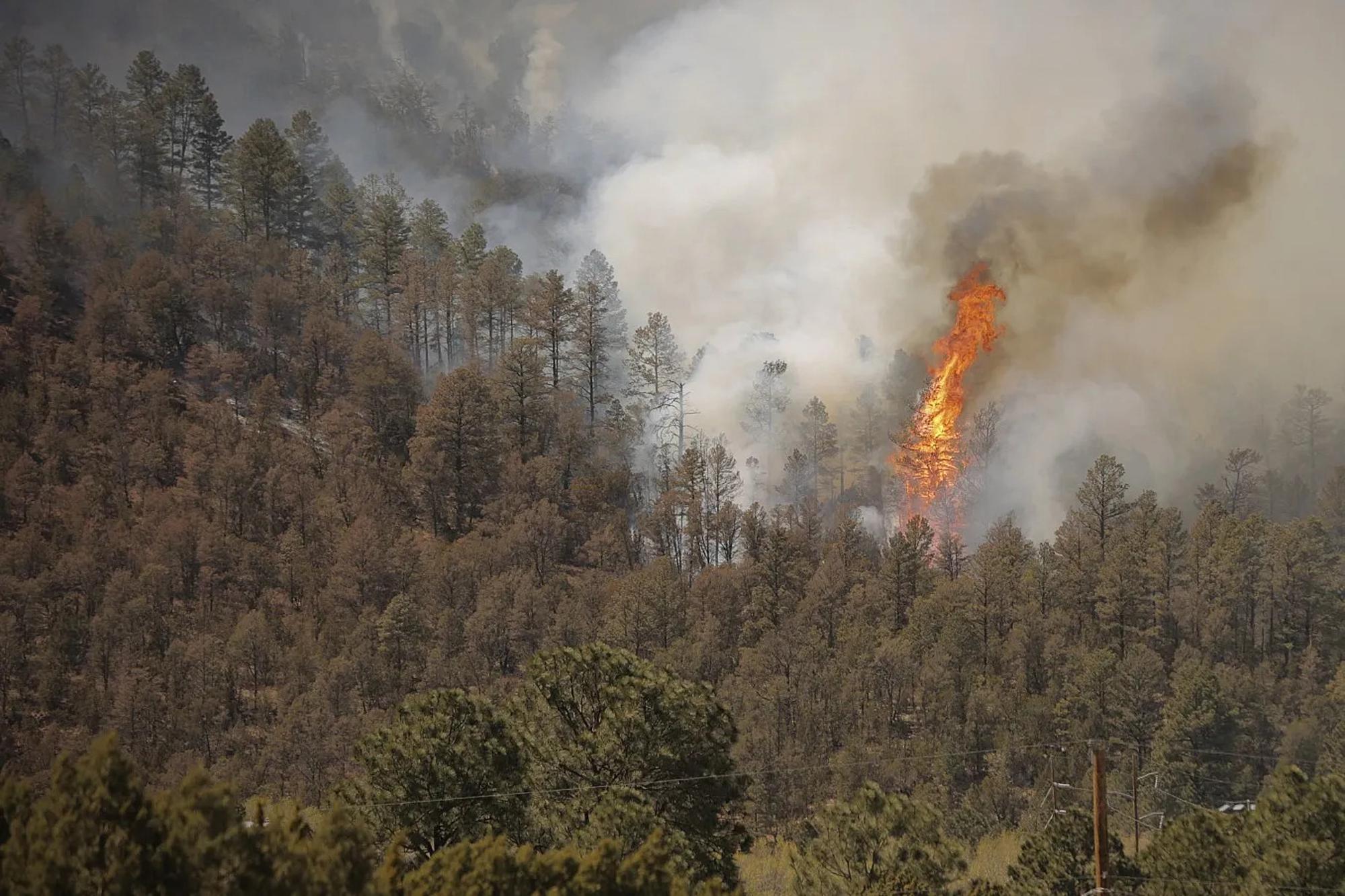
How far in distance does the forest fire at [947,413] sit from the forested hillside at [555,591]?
2.30 metres

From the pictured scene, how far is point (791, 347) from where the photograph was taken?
10831 cm

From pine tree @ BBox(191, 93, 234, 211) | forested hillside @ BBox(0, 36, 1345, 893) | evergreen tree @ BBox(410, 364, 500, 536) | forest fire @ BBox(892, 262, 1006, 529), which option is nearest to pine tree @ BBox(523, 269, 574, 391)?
forested hillside @ BBox(0, 36, 1345, 893)

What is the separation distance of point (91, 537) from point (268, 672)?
15554 millimetres

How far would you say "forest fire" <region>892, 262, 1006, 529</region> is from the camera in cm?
9450

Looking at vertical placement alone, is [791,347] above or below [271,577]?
→ above

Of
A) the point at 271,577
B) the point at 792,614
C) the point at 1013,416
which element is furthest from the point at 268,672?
the point at 1013,416

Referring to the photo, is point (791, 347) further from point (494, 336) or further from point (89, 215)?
point (89, 215)

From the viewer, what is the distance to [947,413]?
3871 inches

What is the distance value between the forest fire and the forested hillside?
2.30 metres

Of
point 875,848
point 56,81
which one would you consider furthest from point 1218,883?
point 56,81

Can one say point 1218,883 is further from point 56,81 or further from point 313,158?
point 56,81

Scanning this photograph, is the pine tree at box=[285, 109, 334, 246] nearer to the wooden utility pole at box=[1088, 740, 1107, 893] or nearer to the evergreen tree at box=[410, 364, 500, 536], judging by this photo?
the evergreen tree at box=[410, 364, 500, 536]

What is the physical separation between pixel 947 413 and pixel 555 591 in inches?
1592

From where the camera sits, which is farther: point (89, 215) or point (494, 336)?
point (494, 336)
